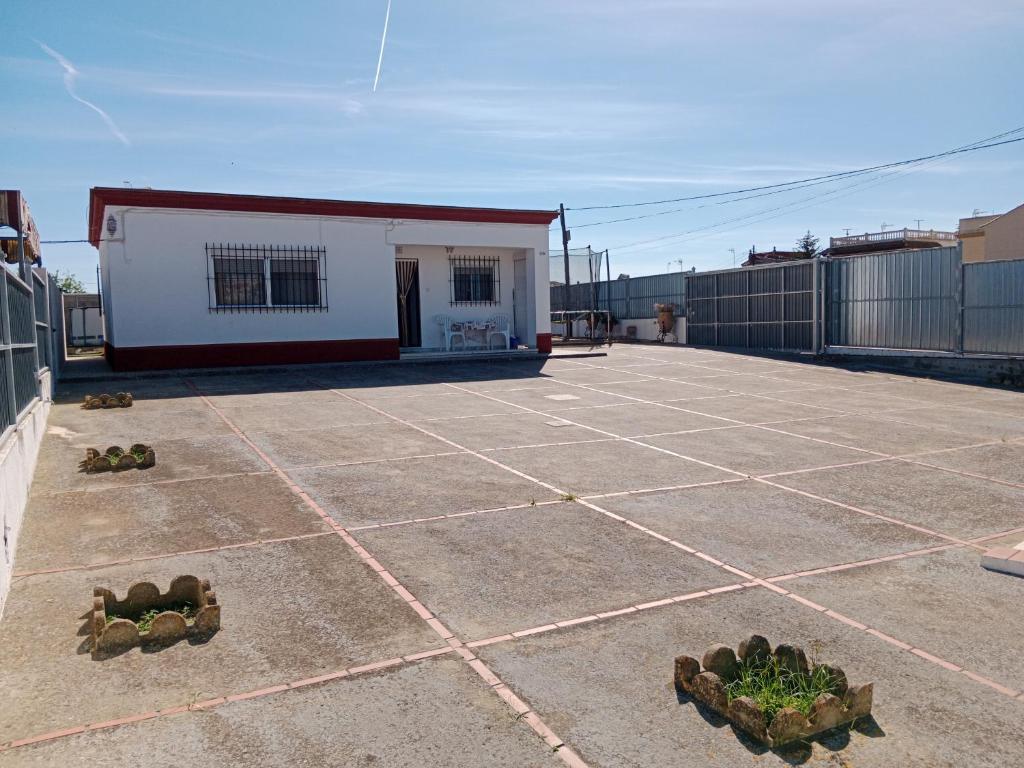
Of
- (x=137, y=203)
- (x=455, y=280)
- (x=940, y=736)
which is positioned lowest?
(x=940, y=736)

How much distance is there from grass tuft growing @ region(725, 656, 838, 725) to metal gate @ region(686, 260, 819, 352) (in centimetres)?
1928

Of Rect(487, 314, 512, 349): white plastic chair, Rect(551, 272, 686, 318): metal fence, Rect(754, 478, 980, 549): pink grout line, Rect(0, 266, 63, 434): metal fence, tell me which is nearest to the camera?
Rect(754, 478, 980, 549): pink grout line

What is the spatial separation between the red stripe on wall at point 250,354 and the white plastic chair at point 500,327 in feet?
9.70

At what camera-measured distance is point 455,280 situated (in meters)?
21.1

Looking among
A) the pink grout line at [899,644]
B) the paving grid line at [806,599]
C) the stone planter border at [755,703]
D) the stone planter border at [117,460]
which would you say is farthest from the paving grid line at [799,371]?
the stone planter border at [755,703]

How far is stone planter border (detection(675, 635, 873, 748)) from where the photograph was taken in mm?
3463

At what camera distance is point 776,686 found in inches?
149

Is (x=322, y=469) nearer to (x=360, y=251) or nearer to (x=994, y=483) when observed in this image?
(x=994, y=483)

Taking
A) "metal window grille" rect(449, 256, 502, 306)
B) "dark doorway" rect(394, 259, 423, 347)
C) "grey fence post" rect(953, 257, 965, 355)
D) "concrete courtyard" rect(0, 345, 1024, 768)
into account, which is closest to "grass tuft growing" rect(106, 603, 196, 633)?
"concrete courtyard" rect(0, 345, 1024, 768)

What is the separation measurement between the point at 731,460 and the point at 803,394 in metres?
6.47

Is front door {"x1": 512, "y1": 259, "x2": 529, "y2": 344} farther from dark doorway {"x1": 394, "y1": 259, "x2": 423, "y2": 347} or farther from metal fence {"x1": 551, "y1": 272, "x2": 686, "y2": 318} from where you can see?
metal fence {"x1": 551, "y1": 272, "x2": 686, "y2": 318}

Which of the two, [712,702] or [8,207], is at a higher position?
[8,207]

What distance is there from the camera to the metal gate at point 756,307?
877 inches

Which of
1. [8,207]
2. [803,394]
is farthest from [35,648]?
[803,394]
